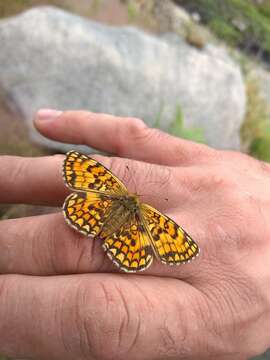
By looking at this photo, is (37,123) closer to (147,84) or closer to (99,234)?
(99,234)

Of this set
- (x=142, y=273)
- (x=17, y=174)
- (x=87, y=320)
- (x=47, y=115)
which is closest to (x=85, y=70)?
(x=47, y=115)

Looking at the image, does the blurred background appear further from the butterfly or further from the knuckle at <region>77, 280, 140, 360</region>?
the knuckle at <region>77, 280, 140, 360</region>

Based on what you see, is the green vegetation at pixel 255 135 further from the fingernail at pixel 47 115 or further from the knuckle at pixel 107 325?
the knuckle at pixel 107 325

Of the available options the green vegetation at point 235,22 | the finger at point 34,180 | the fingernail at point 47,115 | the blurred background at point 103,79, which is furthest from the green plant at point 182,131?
the green vegetation at point 235,22

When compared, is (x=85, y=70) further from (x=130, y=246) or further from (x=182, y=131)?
(x=130, y=246)

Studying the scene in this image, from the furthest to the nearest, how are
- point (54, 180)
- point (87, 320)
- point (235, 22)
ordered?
point (235, 22), point (54, 180), point (87, 320)

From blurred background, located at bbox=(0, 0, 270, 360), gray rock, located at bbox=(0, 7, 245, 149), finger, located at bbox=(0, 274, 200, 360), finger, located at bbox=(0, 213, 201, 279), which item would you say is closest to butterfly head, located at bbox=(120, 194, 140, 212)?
finger, located at bbox=(0, 213, 201, 279)
